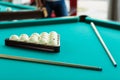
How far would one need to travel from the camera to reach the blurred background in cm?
408

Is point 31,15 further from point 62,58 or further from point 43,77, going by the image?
point 43,77

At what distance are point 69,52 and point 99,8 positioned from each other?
19.3 ft

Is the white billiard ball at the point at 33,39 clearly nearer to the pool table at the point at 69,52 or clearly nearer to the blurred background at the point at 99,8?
the pool table at the point at 69,52

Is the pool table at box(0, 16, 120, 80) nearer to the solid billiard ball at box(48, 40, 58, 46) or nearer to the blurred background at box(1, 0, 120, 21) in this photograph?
the solid billiard ball at box(48, 40, 58, 46)

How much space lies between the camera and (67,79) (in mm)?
1034

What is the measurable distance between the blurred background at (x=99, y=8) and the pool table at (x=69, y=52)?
220 centimetres

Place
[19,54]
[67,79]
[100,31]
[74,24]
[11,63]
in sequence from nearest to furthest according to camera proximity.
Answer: [67,79]
[11,63]
[19,54]
[100,31]
[74,24]

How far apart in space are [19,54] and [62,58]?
0.75 ft

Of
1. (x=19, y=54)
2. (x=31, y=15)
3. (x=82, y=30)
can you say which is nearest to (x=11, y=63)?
(x=19, y=54)

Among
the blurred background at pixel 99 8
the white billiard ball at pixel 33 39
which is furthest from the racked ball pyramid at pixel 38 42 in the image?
the blurred background at pixel 99 8

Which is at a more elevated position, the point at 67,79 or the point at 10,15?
the point at 10,15

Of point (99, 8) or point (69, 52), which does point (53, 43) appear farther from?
point (99, 8)

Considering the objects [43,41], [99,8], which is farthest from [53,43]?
[99,8]

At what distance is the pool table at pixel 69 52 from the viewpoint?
3.50 ft
